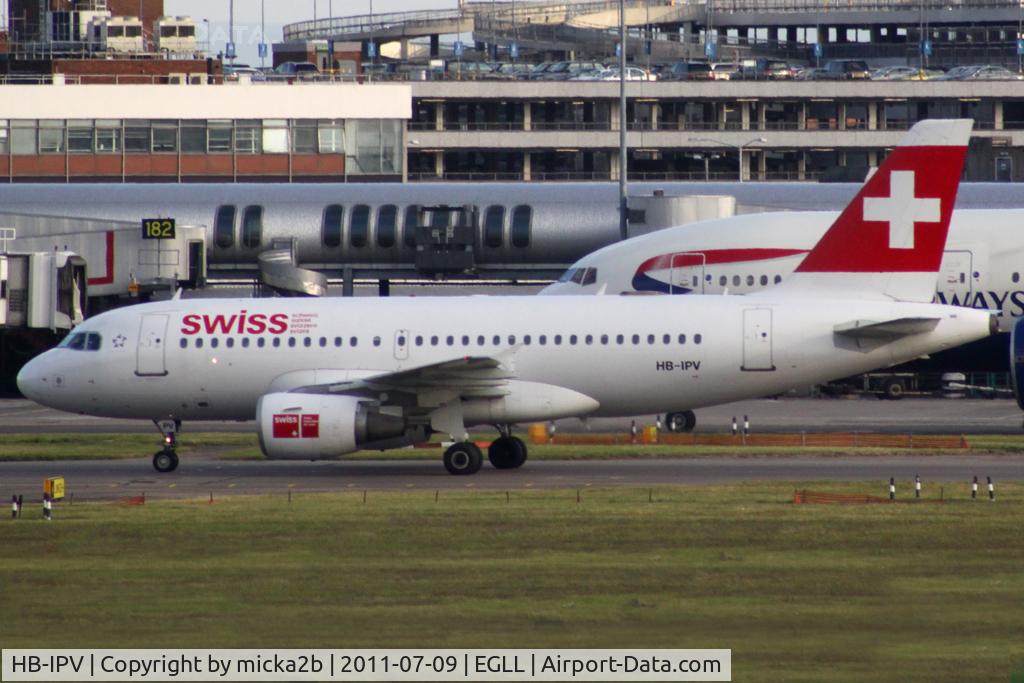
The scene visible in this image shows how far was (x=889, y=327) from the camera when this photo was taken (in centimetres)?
3669

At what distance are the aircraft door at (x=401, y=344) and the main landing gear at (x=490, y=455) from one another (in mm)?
2323

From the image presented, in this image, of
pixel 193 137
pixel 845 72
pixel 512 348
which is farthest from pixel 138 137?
pixel 845 72

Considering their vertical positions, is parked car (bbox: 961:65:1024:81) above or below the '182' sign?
above

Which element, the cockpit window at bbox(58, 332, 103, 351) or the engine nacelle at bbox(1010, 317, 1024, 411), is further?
the engine nacelle at bbox(1010, 317, 1024, 411)

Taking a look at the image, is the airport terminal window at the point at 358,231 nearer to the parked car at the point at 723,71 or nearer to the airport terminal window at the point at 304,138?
the airport terminal window at the point at 304,138

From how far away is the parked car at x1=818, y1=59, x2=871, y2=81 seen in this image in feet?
455

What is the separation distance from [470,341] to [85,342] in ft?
29.4

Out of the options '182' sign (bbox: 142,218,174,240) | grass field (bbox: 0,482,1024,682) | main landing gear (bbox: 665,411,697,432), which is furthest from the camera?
'182' sign (bbox: 142,218,174,240)

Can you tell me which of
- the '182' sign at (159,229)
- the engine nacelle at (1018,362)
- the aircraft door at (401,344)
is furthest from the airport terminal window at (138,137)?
the engine nacelle at (1018,362)

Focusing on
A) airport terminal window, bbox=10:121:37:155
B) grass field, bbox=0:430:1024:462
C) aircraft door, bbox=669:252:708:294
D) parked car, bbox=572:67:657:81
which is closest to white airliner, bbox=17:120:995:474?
grass field, bbox=0:430:1024:462

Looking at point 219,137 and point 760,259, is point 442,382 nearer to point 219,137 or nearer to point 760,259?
point 760,259

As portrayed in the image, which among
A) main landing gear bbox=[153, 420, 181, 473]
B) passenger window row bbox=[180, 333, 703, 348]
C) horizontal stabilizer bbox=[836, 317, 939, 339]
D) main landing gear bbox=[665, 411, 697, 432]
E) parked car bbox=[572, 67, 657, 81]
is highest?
parked car bbox=[572, 67, 657, 81]

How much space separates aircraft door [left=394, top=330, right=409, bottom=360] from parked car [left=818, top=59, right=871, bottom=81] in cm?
10450

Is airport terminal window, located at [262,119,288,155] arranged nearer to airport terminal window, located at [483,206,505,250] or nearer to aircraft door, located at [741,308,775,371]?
airport terminal window, located at [483,206,505,250]
